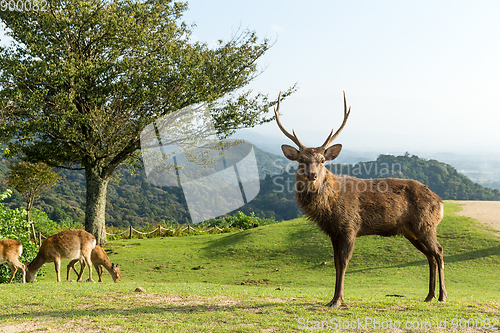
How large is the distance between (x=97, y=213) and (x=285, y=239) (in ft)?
27.7

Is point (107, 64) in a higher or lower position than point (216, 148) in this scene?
higher

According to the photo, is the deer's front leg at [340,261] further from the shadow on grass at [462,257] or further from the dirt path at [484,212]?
the dirt path at [484,212]

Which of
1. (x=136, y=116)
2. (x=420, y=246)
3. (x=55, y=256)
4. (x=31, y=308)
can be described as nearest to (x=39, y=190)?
(x=136, y=116)

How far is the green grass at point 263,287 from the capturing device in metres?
4.99

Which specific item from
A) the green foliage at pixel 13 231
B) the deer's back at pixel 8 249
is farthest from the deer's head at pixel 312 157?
the green foliage at pixel 13 231

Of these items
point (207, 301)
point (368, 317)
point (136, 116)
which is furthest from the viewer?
point (136, 116)

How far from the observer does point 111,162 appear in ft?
54.9

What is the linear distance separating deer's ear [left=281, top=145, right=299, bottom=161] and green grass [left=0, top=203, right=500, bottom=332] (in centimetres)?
238

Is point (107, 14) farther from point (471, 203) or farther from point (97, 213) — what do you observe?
point (471, 203)

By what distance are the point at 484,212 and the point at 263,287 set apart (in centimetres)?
1315

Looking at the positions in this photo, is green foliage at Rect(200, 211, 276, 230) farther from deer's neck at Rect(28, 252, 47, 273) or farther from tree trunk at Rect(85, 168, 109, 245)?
deer's neck at Rect(28, 252, 47, 273)

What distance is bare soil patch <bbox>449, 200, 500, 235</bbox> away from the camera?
1573cm

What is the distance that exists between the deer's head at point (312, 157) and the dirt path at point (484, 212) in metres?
12.4

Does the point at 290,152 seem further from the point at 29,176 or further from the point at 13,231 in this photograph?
the point at 29,176
